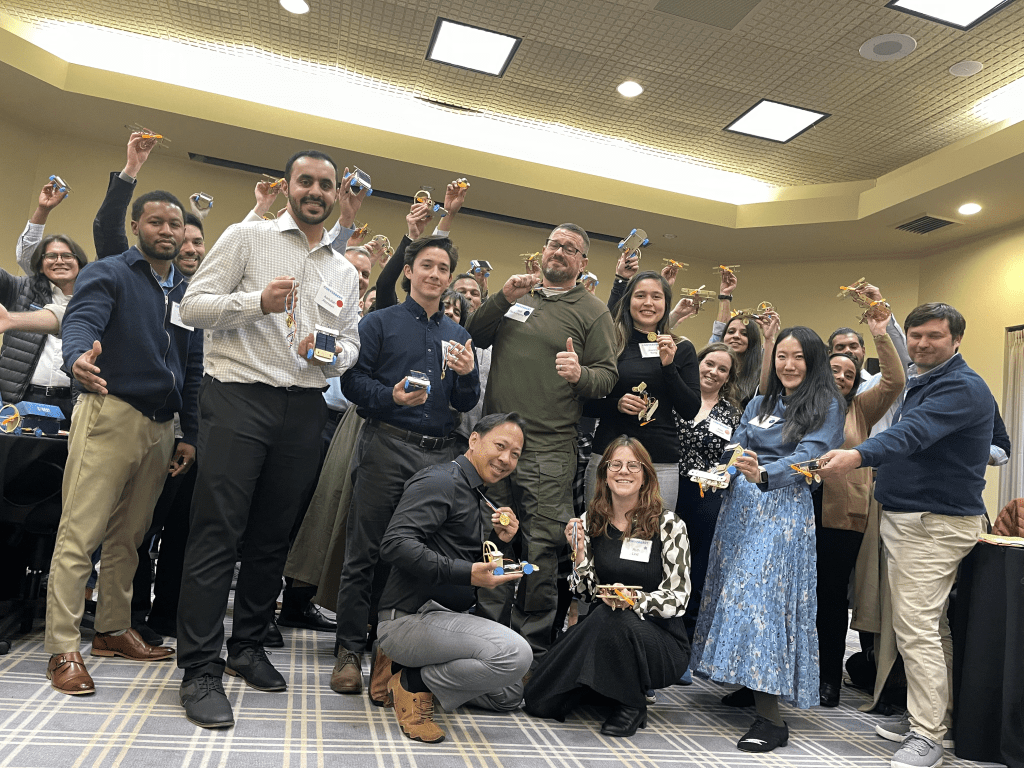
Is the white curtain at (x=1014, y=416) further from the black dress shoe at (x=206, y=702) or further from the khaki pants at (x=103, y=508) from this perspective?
the khaki pants at (x=103, y=508)

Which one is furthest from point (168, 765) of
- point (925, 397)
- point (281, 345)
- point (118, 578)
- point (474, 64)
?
point (474, 64)

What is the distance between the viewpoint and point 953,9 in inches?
198

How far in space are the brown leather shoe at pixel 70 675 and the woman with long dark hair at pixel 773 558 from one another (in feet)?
7.19

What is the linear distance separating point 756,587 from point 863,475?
1002 millimetres

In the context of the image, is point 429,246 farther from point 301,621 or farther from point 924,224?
point 924,224

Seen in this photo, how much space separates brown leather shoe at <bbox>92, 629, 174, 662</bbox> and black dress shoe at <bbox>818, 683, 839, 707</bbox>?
9.14ft

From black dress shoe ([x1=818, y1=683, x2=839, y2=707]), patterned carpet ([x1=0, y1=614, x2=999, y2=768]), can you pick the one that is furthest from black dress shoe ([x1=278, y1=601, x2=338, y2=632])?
black dress shoe ([x1=818, y1=683, x2=839, y2=707])

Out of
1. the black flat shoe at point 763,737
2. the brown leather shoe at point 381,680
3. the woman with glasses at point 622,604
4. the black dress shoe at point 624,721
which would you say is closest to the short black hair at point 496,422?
the woman with glasses at point 622,604

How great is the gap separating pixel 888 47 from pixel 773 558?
4291 millimetres

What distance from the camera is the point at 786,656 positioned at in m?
2.88

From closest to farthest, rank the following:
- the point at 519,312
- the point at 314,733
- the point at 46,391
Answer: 1. the point at 314,733
2. the point at 519,312
3. the point at 46,391

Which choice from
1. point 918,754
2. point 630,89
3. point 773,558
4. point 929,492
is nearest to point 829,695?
point 918,754

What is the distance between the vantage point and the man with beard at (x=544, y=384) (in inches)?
123

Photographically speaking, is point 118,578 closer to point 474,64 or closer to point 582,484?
point 582,484
